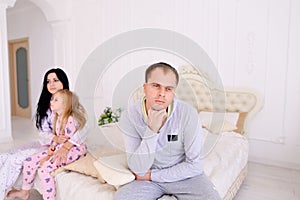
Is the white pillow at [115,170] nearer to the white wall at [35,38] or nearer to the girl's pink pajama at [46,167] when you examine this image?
the girl's pink pajama at [46,167]

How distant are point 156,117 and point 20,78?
6.46 meters

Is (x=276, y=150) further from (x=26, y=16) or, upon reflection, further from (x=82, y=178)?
(x=26, y=16)

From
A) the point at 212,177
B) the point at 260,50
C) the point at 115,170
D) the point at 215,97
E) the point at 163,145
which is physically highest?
the point at 260,50

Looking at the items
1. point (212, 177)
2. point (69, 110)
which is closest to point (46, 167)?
point (69, 110)

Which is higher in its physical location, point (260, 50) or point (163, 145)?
point (260, 50)

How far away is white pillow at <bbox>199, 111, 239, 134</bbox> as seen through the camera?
2.90m

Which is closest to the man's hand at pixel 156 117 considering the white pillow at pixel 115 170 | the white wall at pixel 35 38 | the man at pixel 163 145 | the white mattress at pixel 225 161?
the man at pixel 163 145

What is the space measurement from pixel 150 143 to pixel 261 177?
1.97 metres

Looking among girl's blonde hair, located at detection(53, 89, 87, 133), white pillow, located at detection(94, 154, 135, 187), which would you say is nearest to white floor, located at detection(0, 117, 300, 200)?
girl's blonde hair, located at detection(53, 89, 87, 133)

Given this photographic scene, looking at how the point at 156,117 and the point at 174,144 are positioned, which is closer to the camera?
the point at 156,117

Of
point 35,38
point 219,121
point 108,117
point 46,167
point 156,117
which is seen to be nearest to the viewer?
point 156,117

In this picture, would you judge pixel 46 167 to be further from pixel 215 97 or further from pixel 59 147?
pixel 215 97

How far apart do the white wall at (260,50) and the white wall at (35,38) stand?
315 cm

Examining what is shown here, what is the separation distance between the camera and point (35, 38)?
235 inches
